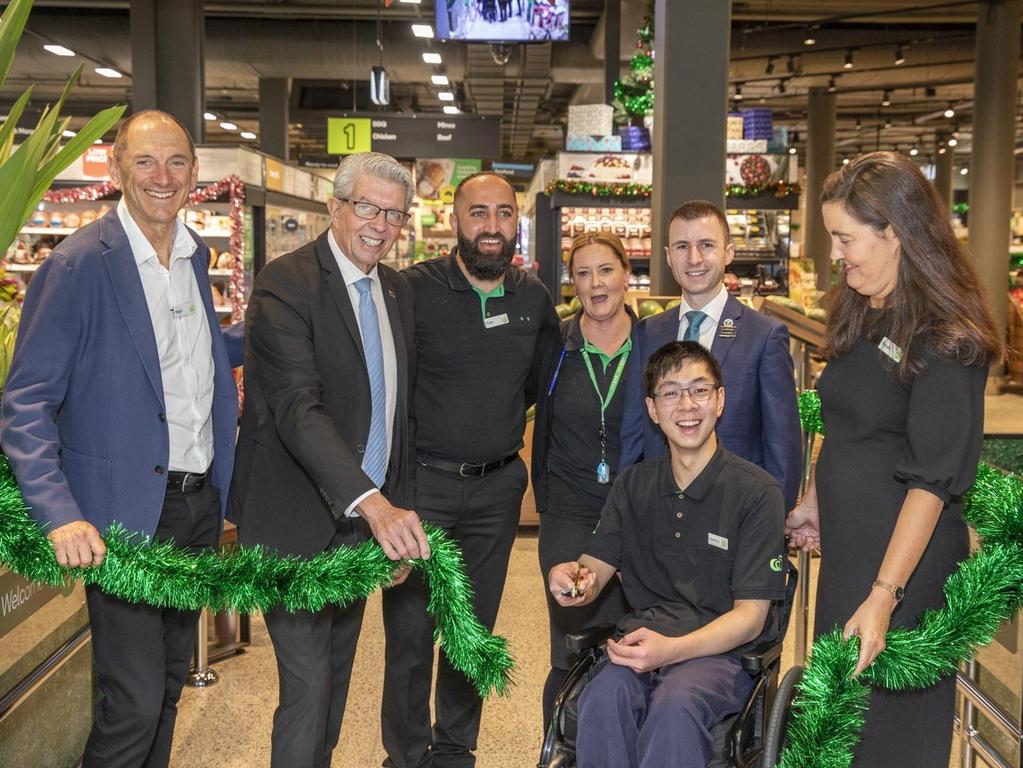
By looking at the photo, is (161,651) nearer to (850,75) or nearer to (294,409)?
(294,409)

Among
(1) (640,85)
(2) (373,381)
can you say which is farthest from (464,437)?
(1) (640,85)

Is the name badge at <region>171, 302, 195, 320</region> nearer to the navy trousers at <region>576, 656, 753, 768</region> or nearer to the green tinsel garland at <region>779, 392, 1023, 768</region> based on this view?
the navy trousers at <region>576, 656, 753, 768</region>

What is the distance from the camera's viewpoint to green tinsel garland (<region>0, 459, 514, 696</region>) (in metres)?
2.30

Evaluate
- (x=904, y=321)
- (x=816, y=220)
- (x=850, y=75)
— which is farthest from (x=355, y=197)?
(x=816, y=220)

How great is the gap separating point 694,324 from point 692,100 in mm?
4781

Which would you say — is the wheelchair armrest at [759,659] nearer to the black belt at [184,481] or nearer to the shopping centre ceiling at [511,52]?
the black belt at [184,481]

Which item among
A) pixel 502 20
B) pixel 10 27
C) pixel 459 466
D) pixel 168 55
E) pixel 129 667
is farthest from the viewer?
pixel 168 55

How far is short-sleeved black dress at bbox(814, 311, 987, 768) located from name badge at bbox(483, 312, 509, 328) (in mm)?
1187

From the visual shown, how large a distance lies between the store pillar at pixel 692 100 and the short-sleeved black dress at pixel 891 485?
5353mm

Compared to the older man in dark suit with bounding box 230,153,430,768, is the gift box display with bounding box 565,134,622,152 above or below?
above

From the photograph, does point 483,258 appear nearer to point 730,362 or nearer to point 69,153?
point 730,362

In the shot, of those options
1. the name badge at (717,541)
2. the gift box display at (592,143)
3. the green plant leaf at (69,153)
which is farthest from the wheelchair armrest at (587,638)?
the gift box display at (592,143)

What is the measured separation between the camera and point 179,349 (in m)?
2.58

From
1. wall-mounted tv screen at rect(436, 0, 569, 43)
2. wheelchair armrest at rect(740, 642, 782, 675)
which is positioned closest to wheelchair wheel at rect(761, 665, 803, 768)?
wheelchair armrest at rect(740, 642, 782, 675)
